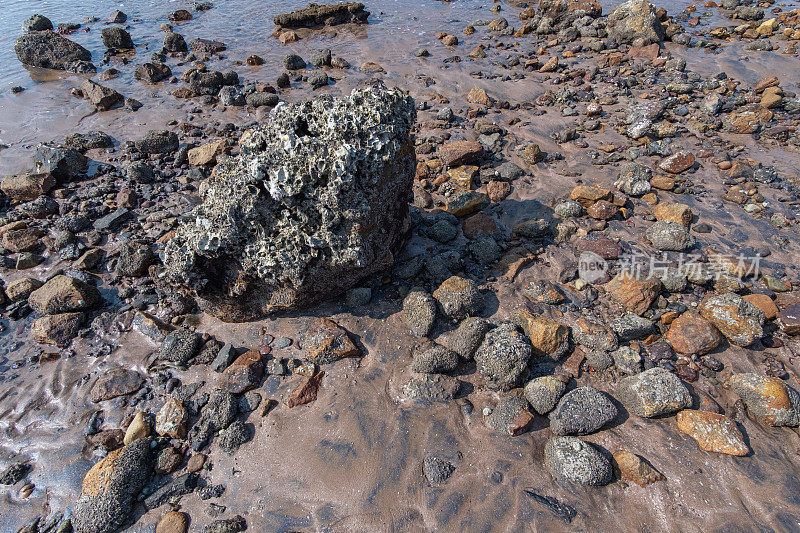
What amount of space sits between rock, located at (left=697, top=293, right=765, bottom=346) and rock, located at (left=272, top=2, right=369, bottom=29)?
13.8 m

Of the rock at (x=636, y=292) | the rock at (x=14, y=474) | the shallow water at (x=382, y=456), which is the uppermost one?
the rock at (x=636, y=292)

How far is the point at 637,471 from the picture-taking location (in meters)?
3.46

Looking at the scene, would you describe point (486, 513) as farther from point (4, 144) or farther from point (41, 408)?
Result: point (4, 144)

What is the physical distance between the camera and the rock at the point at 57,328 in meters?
4.77

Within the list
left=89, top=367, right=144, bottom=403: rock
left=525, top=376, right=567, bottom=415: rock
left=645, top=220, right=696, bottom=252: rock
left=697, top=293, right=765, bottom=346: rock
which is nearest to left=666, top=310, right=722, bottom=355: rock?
left=697, top=293, right=765, bottom=346: rock

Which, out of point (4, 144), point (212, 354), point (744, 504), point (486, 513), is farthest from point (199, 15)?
point (744, 504)

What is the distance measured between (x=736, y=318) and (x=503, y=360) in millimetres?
2855

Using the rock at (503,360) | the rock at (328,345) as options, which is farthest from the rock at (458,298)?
the rock at (328,345)

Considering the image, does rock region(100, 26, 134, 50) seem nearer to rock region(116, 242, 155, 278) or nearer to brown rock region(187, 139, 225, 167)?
brown rock region(187, 139, 225, 167)

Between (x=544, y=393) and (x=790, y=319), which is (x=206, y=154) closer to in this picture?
(x=544, y=393)

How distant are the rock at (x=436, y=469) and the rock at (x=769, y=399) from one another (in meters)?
3.13

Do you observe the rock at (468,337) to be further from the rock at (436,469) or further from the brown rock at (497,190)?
the brown rock at (497,190)

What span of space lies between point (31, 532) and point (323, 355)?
2.88 m

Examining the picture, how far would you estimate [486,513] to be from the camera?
331cm
